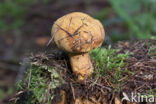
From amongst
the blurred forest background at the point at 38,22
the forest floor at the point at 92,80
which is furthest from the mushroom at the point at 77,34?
the blurred forest background at the point at 38,22

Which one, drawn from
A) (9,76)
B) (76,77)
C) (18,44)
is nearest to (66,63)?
(76,77)

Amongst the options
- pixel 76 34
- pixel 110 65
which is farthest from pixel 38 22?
pixel 76 34

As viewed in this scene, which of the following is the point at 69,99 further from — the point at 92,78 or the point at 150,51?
the point at 150,51

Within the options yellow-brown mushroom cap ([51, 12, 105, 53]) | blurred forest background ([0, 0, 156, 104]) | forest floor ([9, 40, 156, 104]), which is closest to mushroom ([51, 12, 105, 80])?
yellow-brown mushroom cap ([51, 12, 105, 53])

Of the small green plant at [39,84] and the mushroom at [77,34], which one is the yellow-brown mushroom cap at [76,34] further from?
the small green plant at [39,84]

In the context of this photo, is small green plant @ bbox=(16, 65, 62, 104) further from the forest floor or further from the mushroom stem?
the mushroom stem
